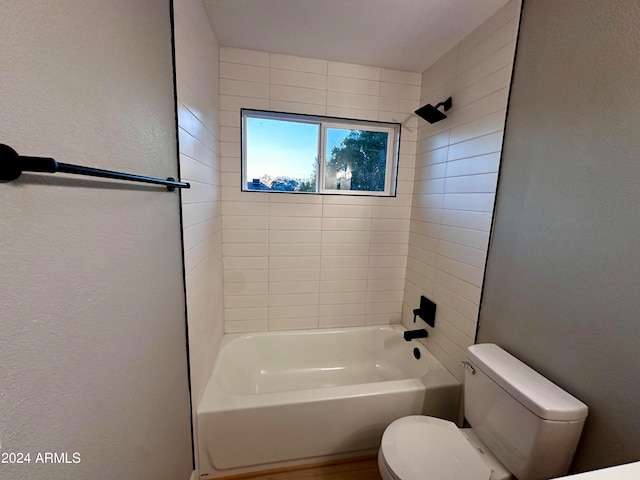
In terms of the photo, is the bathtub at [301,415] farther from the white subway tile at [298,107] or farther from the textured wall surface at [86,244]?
the white subway tile at [298,107]

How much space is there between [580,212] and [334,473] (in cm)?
176

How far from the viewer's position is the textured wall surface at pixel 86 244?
→ 1.40ft

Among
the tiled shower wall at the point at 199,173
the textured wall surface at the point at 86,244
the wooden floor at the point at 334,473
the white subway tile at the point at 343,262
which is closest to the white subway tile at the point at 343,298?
the white subway tile at the point at 343,262

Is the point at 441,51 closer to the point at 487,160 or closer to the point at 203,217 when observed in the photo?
the point at 487,160

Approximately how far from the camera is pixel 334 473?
4.87ft

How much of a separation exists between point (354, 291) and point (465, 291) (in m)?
0.91

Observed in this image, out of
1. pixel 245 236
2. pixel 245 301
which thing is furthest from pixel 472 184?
pixel 245 301

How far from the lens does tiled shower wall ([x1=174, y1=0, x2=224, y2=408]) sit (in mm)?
1153

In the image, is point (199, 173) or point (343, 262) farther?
point (343, 262)

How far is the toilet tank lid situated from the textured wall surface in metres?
1.35

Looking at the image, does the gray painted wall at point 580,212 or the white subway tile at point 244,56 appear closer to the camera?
the gray painted wall at point 580,212

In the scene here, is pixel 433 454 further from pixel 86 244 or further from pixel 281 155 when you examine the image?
pixel 281 155

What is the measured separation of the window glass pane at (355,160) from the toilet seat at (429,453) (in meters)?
1.65

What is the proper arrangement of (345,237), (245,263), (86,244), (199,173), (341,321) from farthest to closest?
(341,321) < (345,237) < (245,263) < (199,173) < (86,244)
